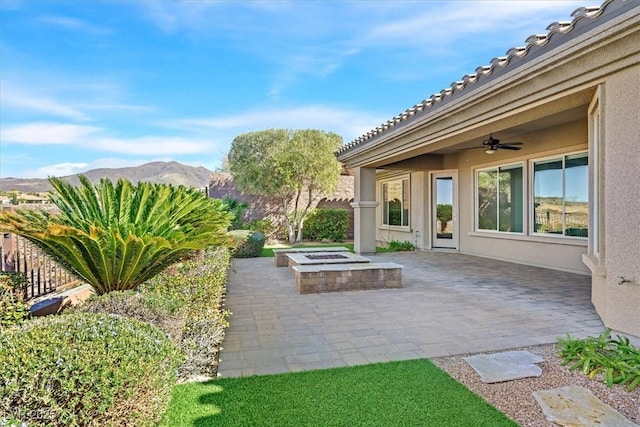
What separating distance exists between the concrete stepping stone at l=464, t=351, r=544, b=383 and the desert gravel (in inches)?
2.4

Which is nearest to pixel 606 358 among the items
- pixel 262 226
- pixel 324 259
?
pixel 324 259

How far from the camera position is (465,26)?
1080 centimetres

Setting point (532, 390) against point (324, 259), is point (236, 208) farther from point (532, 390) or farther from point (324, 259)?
point (532, 390)

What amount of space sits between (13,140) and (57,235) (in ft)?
55.4

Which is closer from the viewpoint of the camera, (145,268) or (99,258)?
(99,258)

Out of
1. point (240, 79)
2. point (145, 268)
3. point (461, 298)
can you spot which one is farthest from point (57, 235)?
point (240, 79)

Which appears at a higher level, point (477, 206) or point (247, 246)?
point (477, 206)

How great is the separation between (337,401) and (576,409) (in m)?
1.95

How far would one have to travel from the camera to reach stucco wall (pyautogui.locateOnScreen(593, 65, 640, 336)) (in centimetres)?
435

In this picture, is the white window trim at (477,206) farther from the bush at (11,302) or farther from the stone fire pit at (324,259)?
the bush at (11,302)

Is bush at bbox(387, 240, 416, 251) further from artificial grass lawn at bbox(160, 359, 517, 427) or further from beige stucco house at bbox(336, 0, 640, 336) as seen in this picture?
artificial grass lawn at bbox(160, 359, 517, 427)

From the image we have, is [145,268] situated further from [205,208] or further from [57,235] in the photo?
[205,208]

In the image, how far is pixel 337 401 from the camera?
3230mm

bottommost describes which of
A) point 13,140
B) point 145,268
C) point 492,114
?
point 145,268
